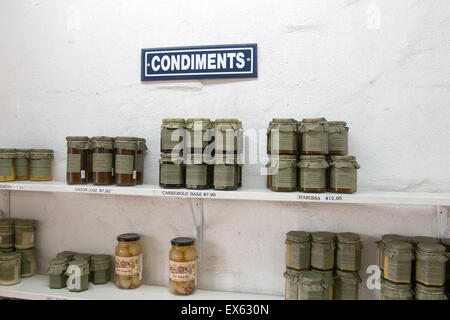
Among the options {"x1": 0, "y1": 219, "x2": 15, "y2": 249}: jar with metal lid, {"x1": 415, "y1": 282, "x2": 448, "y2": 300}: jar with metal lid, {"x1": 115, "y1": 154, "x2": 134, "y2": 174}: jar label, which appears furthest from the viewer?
{"x1": 0, "y1": 219, "x2": 15, "y2": 249}: jar with metal lid

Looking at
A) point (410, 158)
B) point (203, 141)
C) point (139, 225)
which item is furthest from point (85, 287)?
point (410, 158)

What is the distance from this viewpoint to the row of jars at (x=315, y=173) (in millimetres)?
1326

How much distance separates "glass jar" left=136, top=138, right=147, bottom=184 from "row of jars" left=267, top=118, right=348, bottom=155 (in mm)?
593

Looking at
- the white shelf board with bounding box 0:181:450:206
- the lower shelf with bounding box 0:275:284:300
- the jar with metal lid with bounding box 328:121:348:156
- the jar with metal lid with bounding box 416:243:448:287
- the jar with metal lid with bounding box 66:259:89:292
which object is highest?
the jar with metal lid with bounding box 328:121:348:156

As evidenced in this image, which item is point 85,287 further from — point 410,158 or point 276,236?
point 410,158

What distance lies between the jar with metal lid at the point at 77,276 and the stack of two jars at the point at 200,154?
0.58 meters

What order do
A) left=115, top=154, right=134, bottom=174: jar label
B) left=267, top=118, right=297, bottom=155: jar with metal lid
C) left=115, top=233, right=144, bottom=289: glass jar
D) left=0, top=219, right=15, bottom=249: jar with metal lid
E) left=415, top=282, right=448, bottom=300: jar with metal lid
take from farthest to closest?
1. left=0, top=219, right=15, bottom=249: jar with metal lid
2. left=115, top=233, right=144, bottom=289: glass jar
3. left=115, top=154, right=134, bottom=174: jar label
4. left=267, top=118, right=297, bottom=155: jar with metal lid
5. left=415, top=282, right=448, bottom=300: jar with metal lid

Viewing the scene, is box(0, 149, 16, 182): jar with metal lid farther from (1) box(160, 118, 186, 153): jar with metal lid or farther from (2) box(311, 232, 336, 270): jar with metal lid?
(2) box(311, 232, 336, 270): jar with metal lid

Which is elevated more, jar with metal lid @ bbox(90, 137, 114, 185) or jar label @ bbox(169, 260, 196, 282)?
jar with metal lid @ bbox(90, 137, 114, 185)

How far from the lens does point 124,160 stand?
150 centimetres

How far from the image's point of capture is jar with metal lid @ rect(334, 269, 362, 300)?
→ 139 centimetres

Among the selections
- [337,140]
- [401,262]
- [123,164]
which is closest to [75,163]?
[123,164]

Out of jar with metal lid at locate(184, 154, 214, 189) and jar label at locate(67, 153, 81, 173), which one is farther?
jar label at locate(67, 153, 81, 173)

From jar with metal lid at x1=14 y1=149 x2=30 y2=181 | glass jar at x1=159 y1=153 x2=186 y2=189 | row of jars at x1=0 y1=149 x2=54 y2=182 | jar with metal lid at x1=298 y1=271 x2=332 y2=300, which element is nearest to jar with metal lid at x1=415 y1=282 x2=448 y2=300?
jar with metal lid at x1=298 y1=271 x2=332 y2=300
